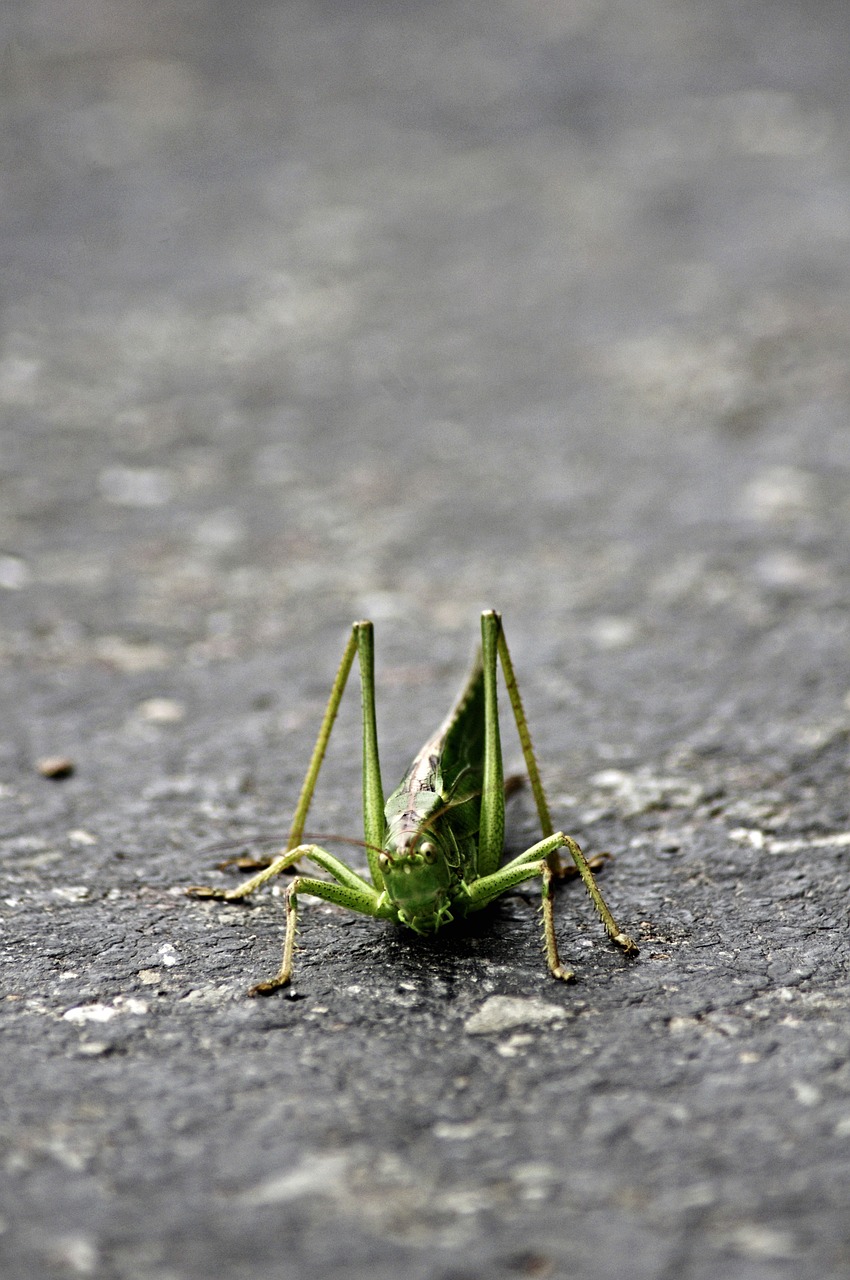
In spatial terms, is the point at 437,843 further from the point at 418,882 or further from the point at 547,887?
the point at 547,887

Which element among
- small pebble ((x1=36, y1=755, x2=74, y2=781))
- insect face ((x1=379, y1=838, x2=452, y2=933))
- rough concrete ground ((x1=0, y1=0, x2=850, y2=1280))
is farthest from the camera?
small pebble ((x1=36, y1=755, x2=74, y2=781))

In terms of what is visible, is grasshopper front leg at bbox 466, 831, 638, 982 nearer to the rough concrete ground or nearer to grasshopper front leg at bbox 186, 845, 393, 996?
the rough concrete ground

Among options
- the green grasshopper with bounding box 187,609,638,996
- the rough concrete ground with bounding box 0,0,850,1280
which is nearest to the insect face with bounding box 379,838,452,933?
the green grasshopper with bounding box 187,609,638,996

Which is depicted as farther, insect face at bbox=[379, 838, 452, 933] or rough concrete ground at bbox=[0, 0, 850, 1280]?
insect face at bbox=[379, 838, 452, 933]

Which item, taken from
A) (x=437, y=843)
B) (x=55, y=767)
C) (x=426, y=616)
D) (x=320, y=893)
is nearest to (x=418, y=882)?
(x=437, y=843)

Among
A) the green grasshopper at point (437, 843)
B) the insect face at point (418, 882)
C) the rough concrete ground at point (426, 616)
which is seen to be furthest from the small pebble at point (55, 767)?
the insect face at point (418, 882)

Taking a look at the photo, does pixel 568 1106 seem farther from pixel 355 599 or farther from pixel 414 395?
pixel 414 395
